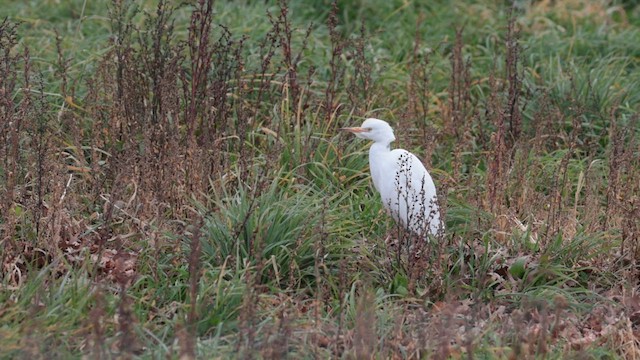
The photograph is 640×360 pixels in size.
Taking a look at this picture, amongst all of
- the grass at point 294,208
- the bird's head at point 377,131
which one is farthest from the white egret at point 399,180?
the grass at point 294,208

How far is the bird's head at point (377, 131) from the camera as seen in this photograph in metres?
5.73

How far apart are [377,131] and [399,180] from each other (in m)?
0.37

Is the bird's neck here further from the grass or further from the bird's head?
the grass

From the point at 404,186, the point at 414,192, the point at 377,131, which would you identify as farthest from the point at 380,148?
the point at 414,192

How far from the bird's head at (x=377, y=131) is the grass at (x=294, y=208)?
358mm

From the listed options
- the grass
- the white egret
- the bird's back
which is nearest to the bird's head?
the white egret

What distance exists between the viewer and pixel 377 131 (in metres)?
5.74

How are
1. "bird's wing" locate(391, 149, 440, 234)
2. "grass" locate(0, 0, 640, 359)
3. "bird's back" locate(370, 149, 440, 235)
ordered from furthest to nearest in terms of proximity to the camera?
"bird's back" locate(370, 149, 440, 235), "bird's wing" locate(391, 149, 440, 234), "grass" locate(0, 0, 640, 359)

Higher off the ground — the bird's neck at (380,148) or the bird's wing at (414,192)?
the bird's neck at (380,148)

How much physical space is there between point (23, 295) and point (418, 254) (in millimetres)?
1904

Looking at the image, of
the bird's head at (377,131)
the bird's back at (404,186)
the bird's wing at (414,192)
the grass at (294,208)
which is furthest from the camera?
the bird's head at (377,131)

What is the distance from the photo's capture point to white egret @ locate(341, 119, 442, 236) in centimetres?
523

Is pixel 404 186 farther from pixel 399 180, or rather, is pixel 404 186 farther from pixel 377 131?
pixel 377 131

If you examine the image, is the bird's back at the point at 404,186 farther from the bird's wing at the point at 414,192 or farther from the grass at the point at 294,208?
the grass at the point at 294,208
